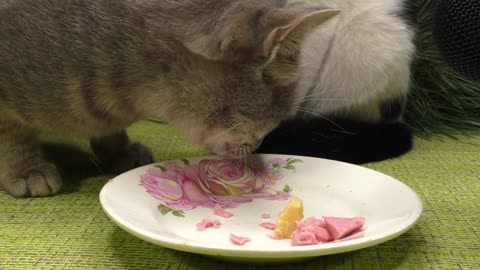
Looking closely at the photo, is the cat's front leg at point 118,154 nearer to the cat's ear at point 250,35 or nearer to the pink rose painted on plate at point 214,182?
the pink rose painted on plate at point 214,182

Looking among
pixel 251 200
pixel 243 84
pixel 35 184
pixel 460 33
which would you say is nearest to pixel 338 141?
pixel 251 200

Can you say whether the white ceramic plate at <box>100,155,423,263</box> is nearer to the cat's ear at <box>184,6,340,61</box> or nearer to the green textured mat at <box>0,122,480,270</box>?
the green textured mat at <box>0,122,480,270</box>

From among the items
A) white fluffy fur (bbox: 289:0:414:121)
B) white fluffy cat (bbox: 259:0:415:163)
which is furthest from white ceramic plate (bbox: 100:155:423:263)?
white fluffy fur (bbox: 289:0:414:121)

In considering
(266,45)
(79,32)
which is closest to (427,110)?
(266,45)

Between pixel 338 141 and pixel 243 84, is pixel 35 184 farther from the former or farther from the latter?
pixel 338 141

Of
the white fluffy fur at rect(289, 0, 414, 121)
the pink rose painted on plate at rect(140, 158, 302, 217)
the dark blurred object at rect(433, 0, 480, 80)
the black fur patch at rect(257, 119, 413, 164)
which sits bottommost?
the black fur patch at rect(257, 119, 413, 164)

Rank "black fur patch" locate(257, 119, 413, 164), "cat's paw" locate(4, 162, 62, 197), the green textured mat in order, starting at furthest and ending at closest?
"black fur patch" locate(257, 119, 413, 164) < "cat's paw" locate(4, 162, 62, 197) < the green textured mat
